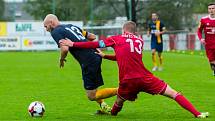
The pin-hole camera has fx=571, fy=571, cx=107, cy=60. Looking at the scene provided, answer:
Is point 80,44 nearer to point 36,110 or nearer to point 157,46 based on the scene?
point 36,110

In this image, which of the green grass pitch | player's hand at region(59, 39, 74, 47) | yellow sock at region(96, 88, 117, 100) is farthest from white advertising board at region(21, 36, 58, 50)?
player's hand at region(59, 39, 74, 47)

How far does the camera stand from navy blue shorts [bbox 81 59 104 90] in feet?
32.5

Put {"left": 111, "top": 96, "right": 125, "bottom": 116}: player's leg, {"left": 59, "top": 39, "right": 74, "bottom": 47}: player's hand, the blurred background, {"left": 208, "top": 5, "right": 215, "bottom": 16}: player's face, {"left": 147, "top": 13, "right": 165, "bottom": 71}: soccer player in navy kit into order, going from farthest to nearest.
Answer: the blurred background → {"left": 147, "top": 13, "right": 165, "bottom": 71}: soccer player in navy kit → {"left": 208, "top": 5, "right": 215, "bottom": 16}: player's face → {"left": 111, "top": 96, "right": 125, "bottom": 116}: player's leg → {"left": 59, "top": 39, "right": 74, "bottom": 47}: player's hand

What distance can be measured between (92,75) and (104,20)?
154 feet

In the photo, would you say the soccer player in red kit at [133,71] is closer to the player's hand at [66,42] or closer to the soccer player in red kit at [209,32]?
the player's hand at [66,42]

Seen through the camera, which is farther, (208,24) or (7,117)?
(208,24)

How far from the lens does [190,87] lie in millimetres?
15031

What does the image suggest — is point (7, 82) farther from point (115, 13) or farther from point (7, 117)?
point (115, 13)

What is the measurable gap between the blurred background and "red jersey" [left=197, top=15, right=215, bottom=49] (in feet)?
→ 99.3

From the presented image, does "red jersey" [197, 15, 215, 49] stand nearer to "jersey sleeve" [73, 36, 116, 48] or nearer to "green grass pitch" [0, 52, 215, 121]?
"green grass pitch" [0, 52, 215, 121]

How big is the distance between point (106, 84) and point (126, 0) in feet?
140

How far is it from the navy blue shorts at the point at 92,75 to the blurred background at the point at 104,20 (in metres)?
33.6

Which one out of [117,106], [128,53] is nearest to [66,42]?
[128,53]

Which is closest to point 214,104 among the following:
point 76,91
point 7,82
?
point 76,91
